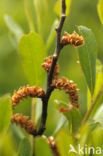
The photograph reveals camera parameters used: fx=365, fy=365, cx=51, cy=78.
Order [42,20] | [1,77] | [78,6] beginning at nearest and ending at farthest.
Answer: [42,20] < [1,77] < [78,6]

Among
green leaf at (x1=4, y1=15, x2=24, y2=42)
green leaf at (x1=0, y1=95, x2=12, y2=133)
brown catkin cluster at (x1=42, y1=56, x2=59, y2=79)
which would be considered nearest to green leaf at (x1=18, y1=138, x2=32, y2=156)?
green leaf at (x1=0, y1=95, x2=12, y2=133)

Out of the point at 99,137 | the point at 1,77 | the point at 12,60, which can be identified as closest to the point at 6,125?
the point at 99,137

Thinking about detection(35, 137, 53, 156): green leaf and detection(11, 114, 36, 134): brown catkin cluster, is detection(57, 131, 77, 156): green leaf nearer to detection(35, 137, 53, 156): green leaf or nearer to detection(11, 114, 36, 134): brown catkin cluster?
detection(35, 137, 53, 156): green leaf

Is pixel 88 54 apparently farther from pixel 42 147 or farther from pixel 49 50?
pixel 49 50

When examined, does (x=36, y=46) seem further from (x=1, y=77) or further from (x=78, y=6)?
(x=78, y=6)

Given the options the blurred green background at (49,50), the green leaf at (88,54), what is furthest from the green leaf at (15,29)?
the blurred green background at (49,50)

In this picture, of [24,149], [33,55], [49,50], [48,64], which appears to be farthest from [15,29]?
[49,50]
